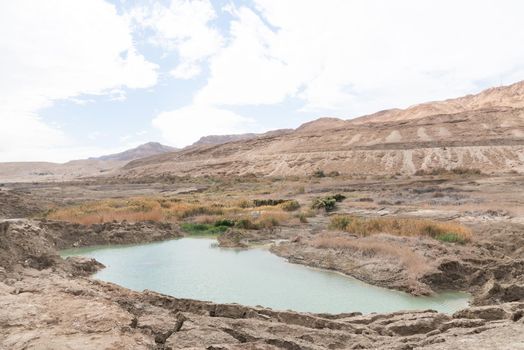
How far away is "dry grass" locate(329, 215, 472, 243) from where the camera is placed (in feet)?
64.4

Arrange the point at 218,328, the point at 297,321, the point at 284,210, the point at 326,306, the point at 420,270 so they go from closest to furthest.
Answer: the point at 218,328 → the point at 297,321 → the point at 326,306 → the point at 420,270 → the point at 284,210

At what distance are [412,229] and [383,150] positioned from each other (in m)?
57.3

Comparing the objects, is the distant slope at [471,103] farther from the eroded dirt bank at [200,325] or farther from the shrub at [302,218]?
the eroded dirt bank at [200,325]

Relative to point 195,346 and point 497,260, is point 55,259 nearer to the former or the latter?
point 195,346

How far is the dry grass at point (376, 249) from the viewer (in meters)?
15.6

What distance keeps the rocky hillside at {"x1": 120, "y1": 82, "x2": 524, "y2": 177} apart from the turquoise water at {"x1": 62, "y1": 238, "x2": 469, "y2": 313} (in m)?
47.9

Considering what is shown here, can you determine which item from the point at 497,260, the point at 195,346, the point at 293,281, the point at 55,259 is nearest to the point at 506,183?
the point at 497,260

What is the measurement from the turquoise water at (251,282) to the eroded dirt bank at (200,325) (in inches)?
124

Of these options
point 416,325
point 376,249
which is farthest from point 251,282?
point 416,325

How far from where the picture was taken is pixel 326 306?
12781 millimetres

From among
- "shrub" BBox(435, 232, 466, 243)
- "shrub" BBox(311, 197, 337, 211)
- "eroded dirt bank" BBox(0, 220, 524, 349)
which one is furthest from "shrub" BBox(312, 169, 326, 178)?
"eroded dirt bank" BBox(0, 220, 524, 349)

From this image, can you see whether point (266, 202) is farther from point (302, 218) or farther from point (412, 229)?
point (412, 229)

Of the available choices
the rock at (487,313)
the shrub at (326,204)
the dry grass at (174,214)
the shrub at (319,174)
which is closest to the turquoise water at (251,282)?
the rock at (487,313)

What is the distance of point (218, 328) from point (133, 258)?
539 inches
